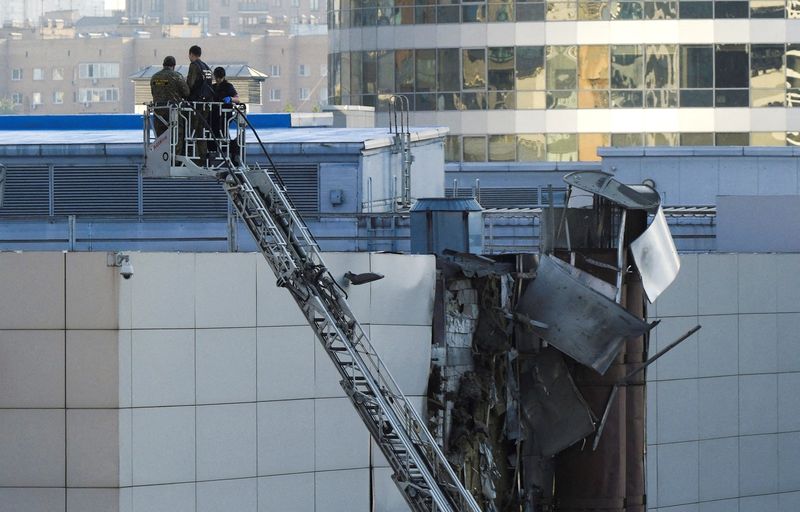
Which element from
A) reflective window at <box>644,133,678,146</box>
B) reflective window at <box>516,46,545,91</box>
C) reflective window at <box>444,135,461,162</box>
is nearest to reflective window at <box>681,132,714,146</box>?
reflective window at <box>644,133,678,146</box>

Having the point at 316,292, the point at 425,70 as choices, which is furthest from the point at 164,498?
the point at 425,70

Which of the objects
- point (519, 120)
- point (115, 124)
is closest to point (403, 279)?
point (115, 124)

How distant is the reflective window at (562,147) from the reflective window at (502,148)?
3.95ft

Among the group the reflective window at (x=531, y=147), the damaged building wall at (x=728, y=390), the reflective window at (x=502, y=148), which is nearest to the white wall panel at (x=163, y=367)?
the damaged building wall at (x=728, y=390)

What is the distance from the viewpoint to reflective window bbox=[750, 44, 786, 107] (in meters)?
58.6

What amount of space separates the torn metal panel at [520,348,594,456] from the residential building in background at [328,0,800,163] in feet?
120

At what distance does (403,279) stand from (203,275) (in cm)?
266

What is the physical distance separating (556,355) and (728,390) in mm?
4167

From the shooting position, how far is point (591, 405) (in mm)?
23297

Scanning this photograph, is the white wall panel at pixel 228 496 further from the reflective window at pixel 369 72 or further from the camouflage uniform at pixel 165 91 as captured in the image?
the reflective window at pixel 369 72

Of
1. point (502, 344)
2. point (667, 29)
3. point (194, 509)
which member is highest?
point (667, 29)

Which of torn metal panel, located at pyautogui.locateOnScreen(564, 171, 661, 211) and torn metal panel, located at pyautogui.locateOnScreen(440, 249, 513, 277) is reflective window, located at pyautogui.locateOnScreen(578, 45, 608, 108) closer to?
torn metal panel, located at pyautogui.locateOnScreen(564, 171, 661, 211)

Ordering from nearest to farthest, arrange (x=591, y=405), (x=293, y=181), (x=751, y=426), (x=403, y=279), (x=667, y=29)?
1. (x=403, y=279)
2. (x=591, y=405)
3. (x=751, y=426)
4. (x=293, y=181)
5. (x=667, y=29)

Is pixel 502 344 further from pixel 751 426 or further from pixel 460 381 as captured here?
pixel 751 426
